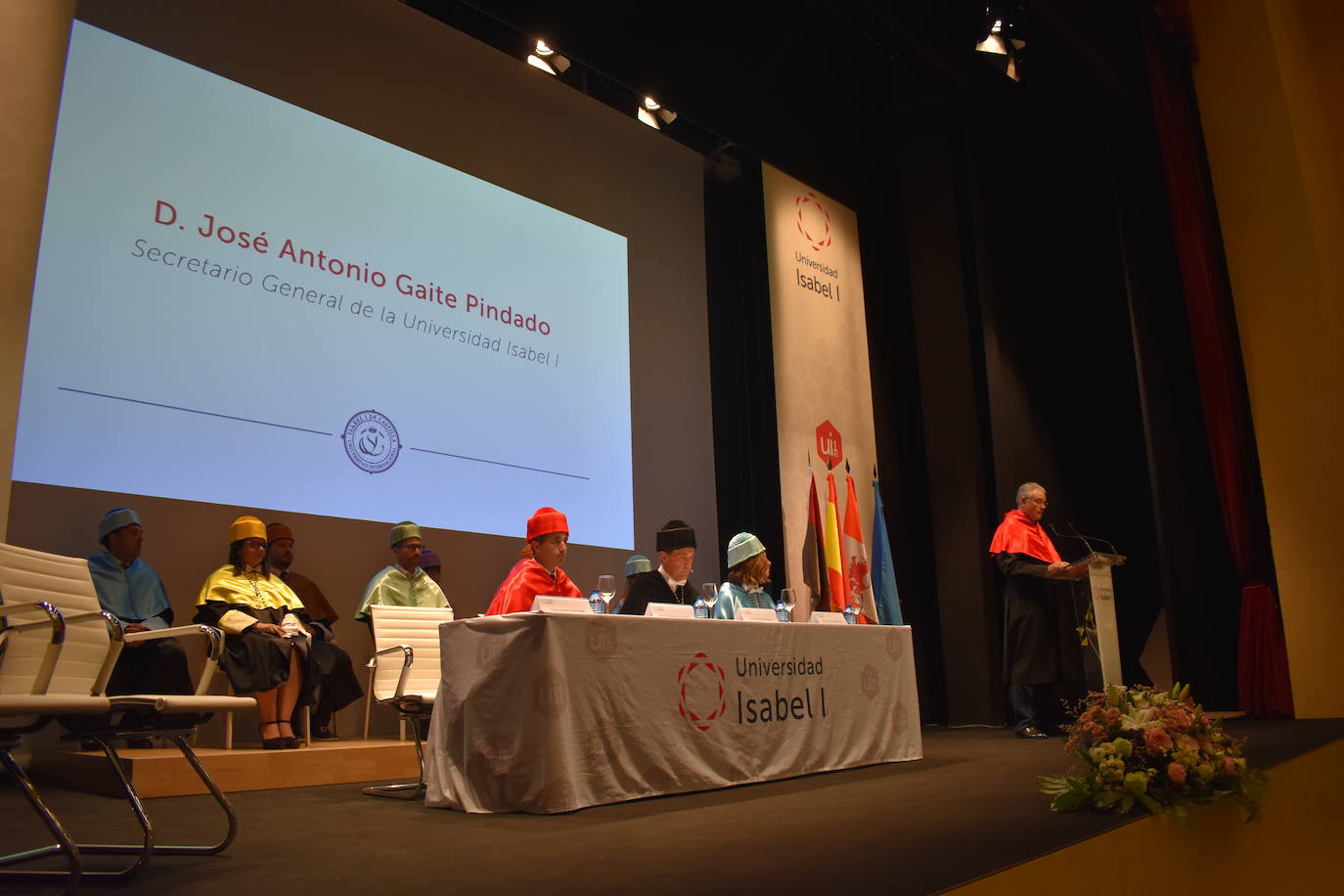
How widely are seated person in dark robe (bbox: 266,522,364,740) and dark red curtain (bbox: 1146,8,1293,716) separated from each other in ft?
16.9

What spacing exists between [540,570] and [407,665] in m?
0.61

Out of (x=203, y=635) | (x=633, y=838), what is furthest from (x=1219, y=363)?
(x=203, y=635)

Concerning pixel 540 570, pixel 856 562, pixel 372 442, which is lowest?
pixel 540 570

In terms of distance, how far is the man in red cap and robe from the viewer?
3.79 m

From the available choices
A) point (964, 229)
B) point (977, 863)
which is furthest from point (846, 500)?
point (977, 863)

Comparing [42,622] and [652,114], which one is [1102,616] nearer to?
[652,114]

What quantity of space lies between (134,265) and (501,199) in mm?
2186

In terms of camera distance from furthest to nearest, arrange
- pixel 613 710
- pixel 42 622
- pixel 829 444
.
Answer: pixel 829 444 → pixel 613 710 → pixel 42 622

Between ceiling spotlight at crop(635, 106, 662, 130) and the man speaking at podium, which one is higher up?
ceiling spotlight at crop(635, 106, 662, 130)

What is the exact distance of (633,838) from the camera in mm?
2326

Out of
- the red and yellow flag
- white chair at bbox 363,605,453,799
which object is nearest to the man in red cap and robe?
white chair at bbox 363,605,453,799

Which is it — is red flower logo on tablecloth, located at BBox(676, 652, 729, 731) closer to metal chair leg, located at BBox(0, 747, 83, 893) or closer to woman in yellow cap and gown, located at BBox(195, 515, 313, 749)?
metal chair leg, located at BBox(0, 747, 83, 893)

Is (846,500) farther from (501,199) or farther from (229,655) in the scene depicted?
(229,655)

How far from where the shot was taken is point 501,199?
233 inches
